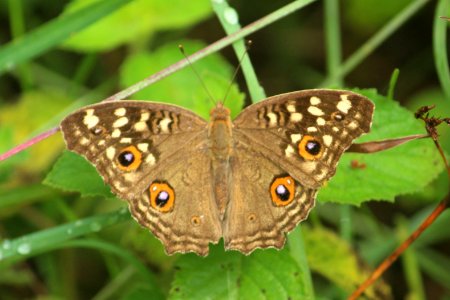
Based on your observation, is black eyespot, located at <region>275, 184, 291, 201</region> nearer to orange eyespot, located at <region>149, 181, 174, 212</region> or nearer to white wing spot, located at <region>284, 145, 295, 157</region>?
white wing spot, located at <region>284, 145, 295, 157</region>

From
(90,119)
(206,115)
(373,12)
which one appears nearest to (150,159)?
(90,119)

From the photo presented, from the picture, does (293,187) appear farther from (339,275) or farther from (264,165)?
(339,275)

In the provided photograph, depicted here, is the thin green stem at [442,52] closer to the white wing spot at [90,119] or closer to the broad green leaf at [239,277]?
the broad green leaf at [239,277]

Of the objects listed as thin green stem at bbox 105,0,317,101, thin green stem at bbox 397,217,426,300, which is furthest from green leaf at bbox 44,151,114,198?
thin green stem at bbox 397,217,426,300

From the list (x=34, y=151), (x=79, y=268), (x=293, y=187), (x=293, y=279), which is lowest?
(x=293, y=279)

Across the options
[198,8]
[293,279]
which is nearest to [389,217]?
[198,8]

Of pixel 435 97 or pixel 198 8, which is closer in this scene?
pixel 198 8

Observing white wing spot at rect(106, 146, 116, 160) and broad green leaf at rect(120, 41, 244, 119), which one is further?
broad green leaf at rect(120, 41, 244, 119)

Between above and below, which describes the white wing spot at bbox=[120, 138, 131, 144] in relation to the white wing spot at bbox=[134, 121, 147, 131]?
below
